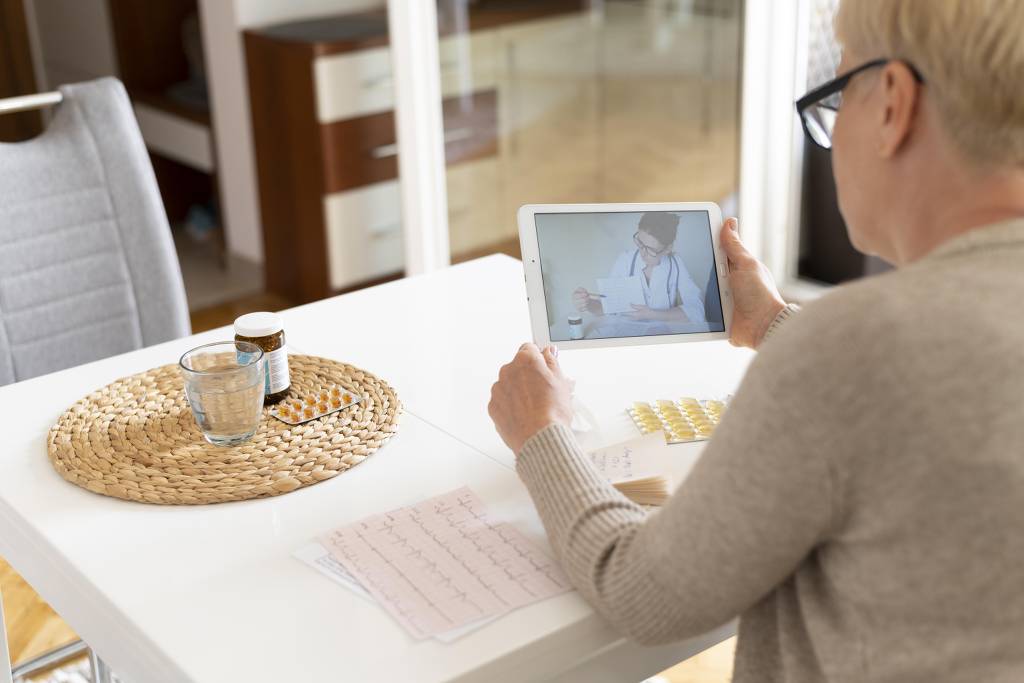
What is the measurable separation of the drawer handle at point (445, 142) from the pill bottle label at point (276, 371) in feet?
6.97

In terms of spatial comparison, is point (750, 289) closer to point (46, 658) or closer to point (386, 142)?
point (46, 658)

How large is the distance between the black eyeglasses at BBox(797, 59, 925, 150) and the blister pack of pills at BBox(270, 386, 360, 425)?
631 mm

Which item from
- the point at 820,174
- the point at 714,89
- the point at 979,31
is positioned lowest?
the point at 820,174

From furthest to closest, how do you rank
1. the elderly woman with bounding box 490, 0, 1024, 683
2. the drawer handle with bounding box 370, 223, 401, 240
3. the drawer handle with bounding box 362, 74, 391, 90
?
the drawer handle with bounding box 370, 223, 401, 240 → the drawer handle with bounding box 362, 74, 391, 90 → the elderly woman with bounding box 490, 0, 1024, 683

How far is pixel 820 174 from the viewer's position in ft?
10.7

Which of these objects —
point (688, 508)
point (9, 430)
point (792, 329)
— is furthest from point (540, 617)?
point (9, 430)

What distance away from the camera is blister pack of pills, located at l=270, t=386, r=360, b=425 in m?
1.37

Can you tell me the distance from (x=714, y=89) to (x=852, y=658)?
264 cm

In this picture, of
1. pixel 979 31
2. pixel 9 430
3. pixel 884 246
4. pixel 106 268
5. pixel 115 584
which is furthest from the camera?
pixel 106 268

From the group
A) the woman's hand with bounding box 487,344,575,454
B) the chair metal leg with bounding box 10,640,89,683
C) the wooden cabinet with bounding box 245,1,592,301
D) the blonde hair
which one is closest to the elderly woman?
the blonde hair

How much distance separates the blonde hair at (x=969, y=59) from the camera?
78cm

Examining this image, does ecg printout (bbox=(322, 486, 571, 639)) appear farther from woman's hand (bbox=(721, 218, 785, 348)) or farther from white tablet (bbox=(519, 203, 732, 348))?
woman's hand (bbox=(721, 218, 785, 348))

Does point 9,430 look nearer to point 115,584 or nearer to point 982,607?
point 115,584

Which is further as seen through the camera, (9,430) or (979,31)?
(9,430)
